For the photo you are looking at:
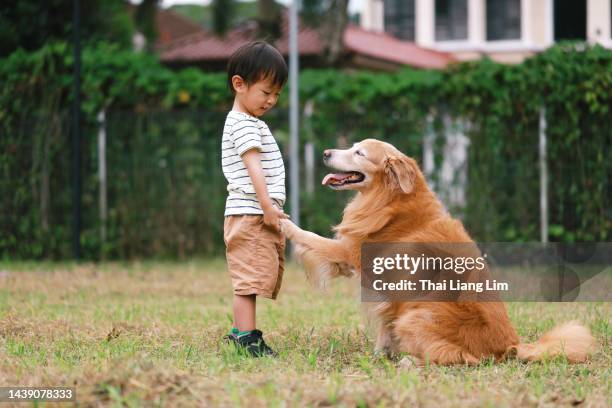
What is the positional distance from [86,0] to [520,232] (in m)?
9.03

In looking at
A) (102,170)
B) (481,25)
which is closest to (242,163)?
(102,170)

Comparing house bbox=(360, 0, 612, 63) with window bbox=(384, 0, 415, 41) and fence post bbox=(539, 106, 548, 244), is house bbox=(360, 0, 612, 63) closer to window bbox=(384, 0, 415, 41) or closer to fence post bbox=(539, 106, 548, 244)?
window bbox=(384, 0, 415, 41)

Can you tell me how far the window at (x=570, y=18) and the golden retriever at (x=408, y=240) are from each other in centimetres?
1452

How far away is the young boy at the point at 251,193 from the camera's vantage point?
4.39m

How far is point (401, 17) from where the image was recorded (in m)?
21.4

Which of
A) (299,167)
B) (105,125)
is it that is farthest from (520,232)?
(105,125)

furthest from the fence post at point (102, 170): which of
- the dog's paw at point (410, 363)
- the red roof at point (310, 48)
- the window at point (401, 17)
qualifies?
the window at point (401, 17)

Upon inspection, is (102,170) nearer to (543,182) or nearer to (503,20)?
(543,182)

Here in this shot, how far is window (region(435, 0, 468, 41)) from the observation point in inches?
803

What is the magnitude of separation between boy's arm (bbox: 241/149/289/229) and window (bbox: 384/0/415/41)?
17.5m

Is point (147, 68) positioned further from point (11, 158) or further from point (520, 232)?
point (520, 232)

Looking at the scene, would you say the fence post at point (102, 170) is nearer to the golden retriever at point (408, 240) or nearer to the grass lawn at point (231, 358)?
the grass lawn at point (231, 358)

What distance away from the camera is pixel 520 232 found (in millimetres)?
9773

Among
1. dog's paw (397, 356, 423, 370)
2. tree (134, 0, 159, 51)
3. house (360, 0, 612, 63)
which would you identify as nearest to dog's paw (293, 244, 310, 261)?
dog's paw (397, 356, 423, 370)
